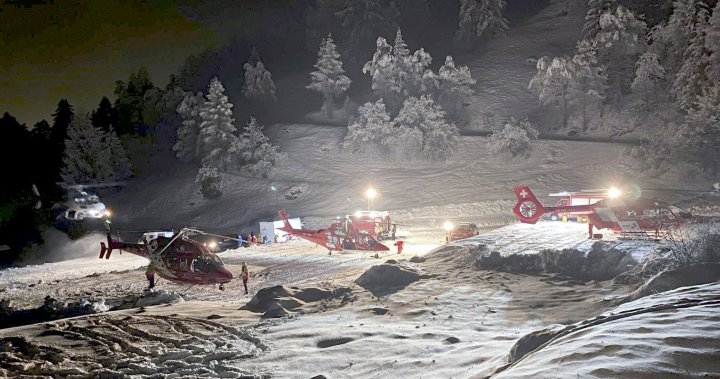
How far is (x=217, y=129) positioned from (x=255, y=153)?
571cm

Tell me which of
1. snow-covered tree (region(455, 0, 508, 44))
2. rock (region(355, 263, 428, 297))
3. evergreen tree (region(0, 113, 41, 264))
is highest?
snow-covered tree (region(455, 0, 508, 44))

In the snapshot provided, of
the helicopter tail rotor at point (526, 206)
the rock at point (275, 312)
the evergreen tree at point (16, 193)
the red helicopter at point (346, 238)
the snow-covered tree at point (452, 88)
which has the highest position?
the snow-covered tree at point (452, 88)

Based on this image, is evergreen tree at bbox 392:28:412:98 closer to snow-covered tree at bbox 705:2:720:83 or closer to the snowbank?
snow-covered tree at bbox 705:2:720:83

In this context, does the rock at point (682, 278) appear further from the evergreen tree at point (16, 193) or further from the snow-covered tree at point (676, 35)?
the evergreen tree at point (16, 193)

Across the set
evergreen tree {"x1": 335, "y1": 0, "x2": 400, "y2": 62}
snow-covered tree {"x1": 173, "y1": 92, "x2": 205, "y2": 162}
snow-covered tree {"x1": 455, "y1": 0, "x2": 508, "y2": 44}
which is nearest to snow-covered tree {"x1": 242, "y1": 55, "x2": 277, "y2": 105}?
snow-covered tree {"x1": 173, "y1": 92, "x2": 205, "y2": 162}

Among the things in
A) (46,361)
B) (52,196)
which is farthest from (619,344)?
(52,196)

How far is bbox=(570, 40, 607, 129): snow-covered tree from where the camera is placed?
50406 millimetres

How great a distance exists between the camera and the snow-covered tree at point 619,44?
51.2m

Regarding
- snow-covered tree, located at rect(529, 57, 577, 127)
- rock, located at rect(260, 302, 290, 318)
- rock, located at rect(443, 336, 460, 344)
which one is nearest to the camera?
rock, located at rect(443, 336, 460, 344)

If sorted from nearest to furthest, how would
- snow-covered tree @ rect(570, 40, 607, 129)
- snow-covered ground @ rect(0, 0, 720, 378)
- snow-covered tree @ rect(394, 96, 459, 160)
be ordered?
snow-covered ground @ rect(0, 0, 720, 378) → snow-covered tree @ rect(570, 40, 607, 129) → snow-covered tree @ rect(394, 96, 459, 160)

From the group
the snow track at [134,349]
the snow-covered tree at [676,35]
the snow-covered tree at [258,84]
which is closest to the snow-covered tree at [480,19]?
the snow-covered tree at [676,35]

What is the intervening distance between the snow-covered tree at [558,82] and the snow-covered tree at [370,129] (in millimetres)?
18320

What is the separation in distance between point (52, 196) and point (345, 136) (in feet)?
124

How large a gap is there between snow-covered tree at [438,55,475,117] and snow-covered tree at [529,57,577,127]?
28.4 feet
